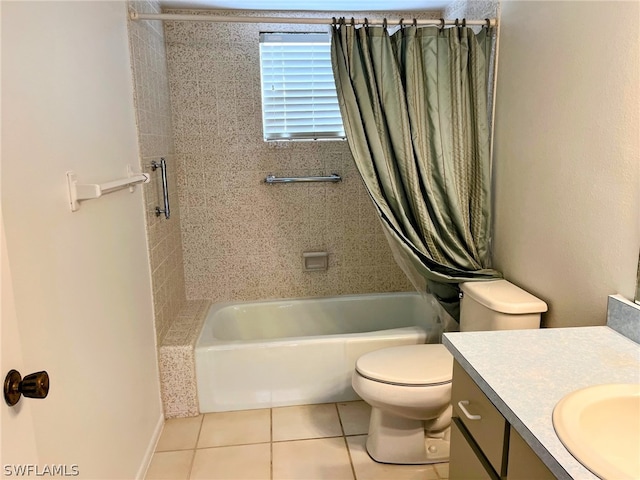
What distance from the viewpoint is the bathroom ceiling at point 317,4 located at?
2.58 m

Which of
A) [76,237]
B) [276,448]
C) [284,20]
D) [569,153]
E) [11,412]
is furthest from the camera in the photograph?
[276,448]

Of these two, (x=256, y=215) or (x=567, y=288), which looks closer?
(x=567, y=288)

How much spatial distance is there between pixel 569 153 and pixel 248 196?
1875mm

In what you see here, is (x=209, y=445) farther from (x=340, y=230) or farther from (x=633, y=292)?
(x=633, y=292)

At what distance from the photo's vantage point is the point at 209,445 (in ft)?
7.17

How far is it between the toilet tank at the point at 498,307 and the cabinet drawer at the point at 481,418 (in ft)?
1.86

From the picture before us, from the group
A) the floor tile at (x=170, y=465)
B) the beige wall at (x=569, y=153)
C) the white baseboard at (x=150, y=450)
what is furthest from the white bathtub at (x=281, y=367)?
the beige wall at (x=569, y=153)

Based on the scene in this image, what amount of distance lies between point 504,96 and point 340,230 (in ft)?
4.39

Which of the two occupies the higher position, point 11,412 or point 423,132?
point 423,132

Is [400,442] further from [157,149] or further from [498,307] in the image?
[157,149]

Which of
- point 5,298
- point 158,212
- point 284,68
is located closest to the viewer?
point 5,298

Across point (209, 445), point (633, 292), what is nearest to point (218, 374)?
point (209, 445)

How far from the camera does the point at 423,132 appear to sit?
2.05 m

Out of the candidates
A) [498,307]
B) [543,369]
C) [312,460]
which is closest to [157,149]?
[312,460]
